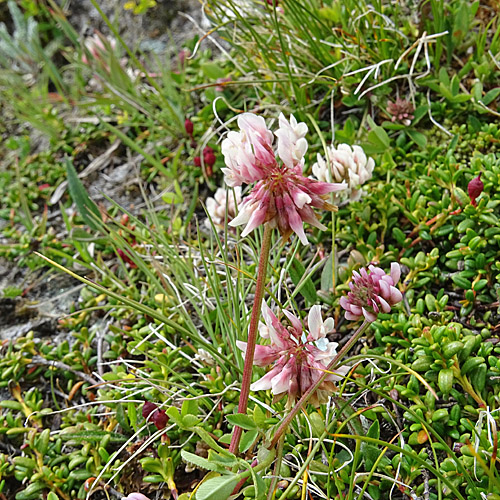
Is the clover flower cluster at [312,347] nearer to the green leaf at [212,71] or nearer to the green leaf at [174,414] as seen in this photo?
the green leaf at [174,414]

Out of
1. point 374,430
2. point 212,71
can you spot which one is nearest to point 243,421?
point 374,430

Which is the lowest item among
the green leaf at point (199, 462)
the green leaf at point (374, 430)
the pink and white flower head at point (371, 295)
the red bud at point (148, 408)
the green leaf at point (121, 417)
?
the green leaf at point (374, 430)

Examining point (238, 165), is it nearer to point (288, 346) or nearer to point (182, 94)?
point (288, 346)

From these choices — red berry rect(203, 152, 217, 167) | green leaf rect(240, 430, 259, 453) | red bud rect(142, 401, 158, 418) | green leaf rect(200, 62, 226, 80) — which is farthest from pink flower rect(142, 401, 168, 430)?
green leaf rect(200, 62, 226, 80)

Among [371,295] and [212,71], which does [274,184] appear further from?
[212,71]

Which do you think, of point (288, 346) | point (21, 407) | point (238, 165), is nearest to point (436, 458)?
point (288, 346)

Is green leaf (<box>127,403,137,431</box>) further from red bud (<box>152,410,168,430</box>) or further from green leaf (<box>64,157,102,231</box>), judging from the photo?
green leaf (<box>64,157,102,231</box>)

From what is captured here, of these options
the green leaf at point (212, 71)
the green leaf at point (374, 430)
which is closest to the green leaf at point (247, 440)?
the green leaf at point (374, 430)
